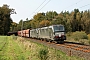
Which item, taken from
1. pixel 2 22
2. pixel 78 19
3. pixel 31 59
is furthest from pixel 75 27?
pixel 31 59

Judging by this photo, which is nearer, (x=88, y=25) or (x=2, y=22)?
(x=88, y=25)

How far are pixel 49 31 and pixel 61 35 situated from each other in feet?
9.47

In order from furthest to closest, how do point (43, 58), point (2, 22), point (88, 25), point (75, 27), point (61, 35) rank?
point (2, 22) < point (75, 27) < point (88, 25) < point (61, 35) < point (43, 58)

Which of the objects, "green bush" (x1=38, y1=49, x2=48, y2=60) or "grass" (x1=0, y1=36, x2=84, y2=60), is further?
"grass" (x1=0, y1=36, x2=84, y2=60)

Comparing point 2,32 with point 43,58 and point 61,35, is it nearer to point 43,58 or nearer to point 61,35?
point 61,35

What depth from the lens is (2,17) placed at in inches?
4318

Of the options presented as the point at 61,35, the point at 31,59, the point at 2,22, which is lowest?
the point at 31,59

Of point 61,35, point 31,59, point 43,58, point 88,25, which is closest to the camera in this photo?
point 43,58

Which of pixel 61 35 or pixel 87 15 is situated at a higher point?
pixel 87 15

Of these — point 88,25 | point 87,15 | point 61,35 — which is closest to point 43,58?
point 61,35

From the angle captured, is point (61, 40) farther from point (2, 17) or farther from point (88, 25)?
point (2, 17)

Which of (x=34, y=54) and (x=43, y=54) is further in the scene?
(x=34, y=54)

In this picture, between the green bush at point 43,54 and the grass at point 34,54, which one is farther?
the grass at point 34,54

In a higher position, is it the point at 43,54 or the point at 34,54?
the point at 43,54
